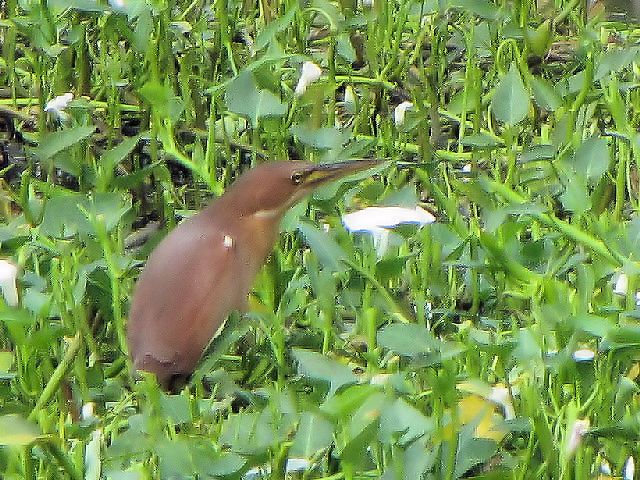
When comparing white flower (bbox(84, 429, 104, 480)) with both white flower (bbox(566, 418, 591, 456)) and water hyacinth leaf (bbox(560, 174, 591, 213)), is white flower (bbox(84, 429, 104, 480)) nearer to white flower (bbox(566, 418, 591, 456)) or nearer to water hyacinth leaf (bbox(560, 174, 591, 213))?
white flower (bbox(566, 418, 591, 456))

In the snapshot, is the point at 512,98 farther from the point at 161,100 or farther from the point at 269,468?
the point at 269,468

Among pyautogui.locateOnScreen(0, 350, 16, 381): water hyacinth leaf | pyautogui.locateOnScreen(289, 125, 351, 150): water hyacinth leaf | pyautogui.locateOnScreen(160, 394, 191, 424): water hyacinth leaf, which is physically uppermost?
pyautogui.locateOnScreen(289, 125, 351, 150): water hyacinth leaf

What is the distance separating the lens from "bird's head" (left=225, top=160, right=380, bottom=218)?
2.37 metres

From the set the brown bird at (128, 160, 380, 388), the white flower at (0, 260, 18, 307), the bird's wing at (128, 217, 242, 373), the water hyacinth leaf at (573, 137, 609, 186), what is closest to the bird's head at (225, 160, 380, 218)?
the brown bird at (128, 160, 380, 388)

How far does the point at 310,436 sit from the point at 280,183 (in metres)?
0.88

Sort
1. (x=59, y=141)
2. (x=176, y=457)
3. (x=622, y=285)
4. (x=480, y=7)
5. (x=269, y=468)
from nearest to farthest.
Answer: (x=176, y=457), (x=269, y=468), (x=622, y=285), (x=59, y=141), (x=480, y=7)

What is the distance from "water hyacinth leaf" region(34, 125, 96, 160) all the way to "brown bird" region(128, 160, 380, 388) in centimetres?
22

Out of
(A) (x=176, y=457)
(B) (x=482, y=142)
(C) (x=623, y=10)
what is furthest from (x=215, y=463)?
(C) (x=623, y=10)

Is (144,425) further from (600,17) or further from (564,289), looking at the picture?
(600,17)

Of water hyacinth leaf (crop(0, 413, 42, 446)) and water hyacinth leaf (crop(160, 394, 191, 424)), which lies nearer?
water hyacinth leaf (crop(0, 413, 42, 446))

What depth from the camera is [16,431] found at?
1514 mm

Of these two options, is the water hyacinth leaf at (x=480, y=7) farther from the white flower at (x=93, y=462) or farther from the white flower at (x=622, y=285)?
the white flower at (x=93, y=462)

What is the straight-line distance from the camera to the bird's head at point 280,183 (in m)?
2.37

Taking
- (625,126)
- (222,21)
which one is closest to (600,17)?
(222,21)
